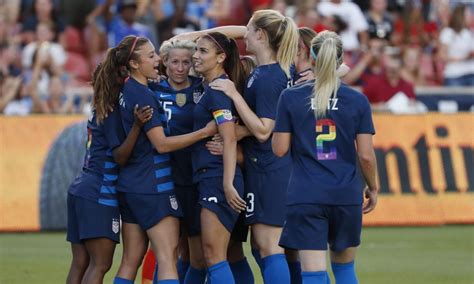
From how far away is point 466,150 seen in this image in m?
17.8

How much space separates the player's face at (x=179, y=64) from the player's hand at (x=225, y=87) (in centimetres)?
49

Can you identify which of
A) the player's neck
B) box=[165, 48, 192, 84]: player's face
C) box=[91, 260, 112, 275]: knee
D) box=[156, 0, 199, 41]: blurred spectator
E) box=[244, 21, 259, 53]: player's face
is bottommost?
box=[91, 260, 112, 275]: knee

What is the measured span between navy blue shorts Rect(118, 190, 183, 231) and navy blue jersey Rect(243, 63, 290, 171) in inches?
29.4

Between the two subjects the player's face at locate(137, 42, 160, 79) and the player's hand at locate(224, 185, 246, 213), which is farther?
the player's face at locate(137, 42, 160, 79)

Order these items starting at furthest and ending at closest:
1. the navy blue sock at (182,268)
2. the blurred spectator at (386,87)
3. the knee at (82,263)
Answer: the blurred spectator at (386,87), the navy blue sock at (182,268), the knee at (82,263)

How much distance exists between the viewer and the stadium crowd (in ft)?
62.7

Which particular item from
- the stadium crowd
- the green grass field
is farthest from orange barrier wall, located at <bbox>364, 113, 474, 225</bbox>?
the stadium crowd

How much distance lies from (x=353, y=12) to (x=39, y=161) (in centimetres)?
728

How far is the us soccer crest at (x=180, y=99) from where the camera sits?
371 inches

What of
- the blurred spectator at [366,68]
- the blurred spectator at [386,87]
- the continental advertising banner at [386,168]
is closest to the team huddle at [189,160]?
the continental advertising banner at [386,168]

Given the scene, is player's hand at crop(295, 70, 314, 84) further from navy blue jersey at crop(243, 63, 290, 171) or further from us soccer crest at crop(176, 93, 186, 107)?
us soccer crest at crop(176, 93, 186, 107)

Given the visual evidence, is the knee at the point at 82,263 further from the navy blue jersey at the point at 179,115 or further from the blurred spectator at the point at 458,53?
the blurred spectator at the point at 458,53

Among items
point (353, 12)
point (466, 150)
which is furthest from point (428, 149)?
point (353, 12)

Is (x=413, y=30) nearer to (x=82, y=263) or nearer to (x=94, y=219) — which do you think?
(x=82, y=263)
